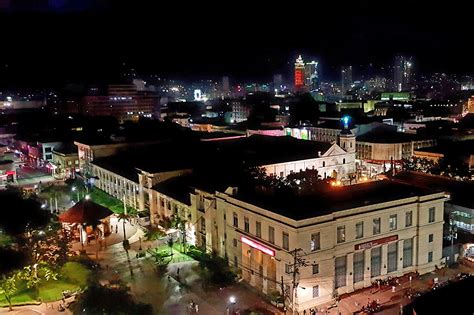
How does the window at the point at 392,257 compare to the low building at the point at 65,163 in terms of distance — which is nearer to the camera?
the window at the point at 392,257

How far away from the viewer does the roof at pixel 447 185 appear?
31983mm

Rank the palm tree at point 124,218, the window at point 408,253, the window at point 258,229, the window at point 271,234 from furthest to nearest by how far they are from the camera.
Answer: the palm tree at point 124,218 → the window at point 408,253 → the window at point 258,229 → the window at point 271,234

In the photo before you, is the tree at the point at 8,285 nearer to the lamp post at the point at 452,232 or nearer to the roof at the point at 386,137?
the lamp post at the point at 452,232

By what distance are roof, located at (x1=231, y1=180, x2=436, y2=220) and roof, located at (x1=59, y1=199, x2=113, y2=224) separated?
34.5ft

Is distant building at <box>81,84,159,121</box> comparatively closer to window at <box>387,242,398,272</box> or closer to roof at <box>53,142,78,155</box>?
roof at <box>53,142,78,155</box>

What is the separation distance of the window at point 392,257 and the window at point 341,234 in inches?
122

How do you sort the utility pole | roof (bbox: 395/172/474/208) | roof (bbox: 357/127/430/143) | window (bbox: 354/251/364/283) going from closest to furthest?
the utility pole
window (bbox: 354/251/364/283)
roof (bbox: 395/172/474/208)
roof (bbox: 357/127/430/143)

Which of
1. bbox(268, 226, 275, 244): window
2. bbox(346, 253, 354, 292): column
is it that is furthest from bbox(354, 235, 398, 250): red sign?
bbox(268, 226, 275, 244): window

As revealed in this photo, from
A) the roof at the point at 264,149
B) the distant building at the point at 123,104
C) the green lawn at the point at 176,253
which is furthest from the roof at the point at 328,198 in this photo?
the distant building at the point at 123,104

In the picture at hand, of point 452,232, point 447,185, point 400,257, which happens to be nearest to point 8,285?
point 400,257

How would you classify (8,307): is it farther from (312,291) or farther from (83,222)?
(312,291)

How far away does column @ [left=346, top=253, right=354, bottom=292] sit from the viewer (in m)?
24.8

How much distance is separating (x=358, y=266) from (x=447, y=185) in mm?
13749

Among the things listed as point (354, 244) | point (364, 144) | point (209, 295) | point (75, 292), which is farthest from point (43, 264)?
point (364, 144)
